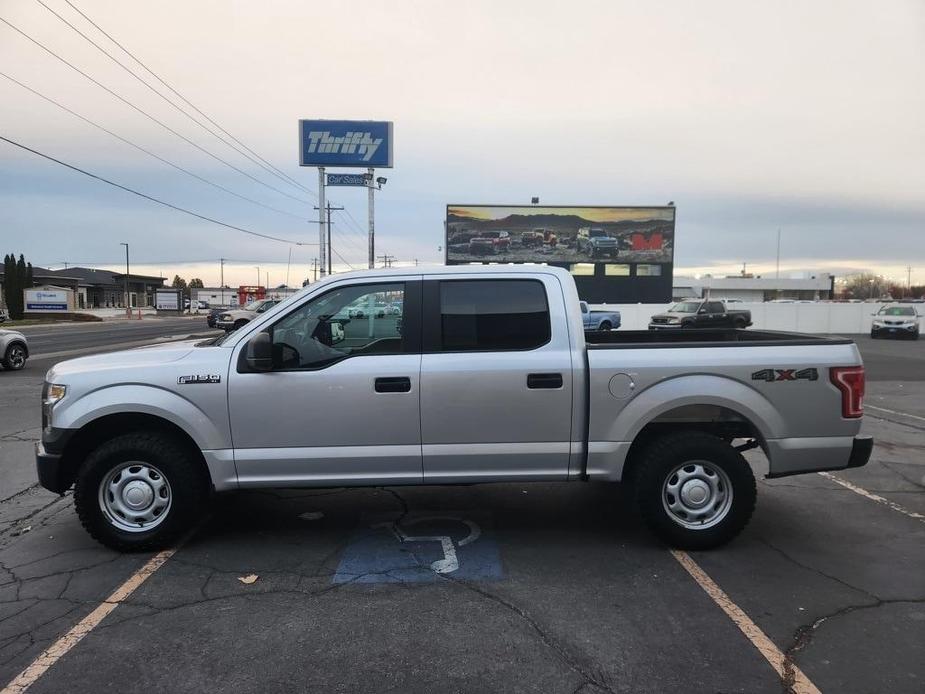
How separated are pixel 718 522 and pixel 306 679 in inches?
115

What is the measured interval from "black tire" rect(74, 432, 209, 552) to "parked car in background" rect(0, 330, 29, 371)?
13.2 metres

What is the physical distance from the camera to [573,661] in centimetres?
313

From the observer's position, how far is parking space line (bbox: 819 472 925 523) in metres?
5.23

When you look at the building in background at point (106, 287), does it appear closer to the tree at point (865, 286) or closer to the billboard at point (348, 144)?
the billboard at point (348, 144)

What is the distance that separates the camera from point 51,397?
4.32 metres

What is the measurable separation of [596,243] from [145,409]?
43.8 m

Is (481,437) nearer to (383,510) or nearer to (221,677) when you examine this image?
(383,510)

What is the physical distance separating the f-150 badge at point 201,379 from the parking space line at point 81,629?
1.24m

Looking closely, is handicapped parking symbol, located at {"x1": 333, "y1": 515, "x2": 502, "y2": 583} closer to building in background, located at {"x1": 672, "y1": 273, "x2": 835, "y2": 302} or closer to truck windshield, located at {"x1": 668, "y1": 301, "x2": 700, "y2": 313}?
truck windshield, located at {"x1": 668, "y1": 301, "x2": 700, "y2": 313}

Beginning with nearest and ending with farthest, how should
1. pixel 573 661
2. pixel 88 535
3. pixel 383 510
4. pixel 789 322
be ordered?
pixel 573 661 < pixel 88 535 < pixel 383 510 < pixel 789 322

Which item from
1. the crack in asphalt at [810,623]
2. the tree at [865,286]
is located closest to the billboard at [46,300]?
the crack in asphalt at [810,623]

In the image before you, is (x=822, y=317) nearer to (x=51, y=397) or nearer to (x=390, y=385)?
(x=390, y=385)

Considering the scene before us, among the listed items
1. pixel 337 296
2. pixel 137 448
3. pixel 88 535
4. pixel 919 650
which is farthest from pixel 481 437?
pixel 88 535

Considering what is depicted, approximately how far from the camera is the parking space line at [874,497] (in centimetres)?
523
